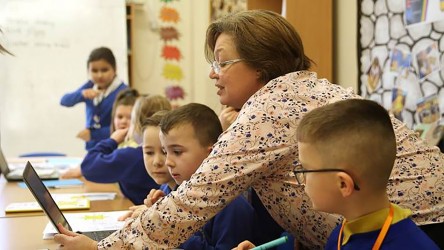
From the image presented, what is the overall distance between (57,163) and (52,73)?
178 centimetres

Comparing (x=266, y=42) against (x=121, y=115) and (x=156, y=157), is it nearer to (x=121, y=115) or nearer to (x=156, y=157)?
(x=156, y=157)

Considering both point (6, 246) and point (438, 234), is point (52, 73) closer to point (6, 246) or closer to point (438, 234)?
point (6, 246)

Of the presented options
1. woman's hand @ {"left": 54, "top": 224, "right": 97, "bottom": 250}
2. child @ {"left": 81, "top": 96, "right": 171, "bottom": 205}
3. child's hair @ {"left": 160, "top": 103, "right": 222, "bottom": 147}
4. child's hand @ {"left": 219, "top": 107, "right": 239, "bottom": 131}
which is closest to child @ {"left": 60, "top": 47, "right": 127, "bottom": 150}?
child @ {"left": 81, "top": 96, "right": 171, "bottom": 205}

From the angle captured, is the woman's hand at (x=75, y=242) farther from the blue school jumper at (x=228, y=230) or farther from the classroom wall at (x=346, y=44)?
the classroom wall at (x=346, y=44)

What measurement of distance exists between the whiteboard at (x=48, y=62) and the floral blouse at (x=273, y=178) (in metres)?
4.09

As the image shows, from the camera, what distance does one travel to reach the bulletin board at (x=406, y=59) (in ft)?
8.29

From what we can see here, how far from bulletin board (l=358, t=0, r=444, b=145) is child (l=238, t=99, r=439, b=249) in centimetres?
136

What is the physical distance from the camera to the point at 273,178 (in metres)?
1.52

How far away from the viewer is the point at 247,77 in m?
1.64

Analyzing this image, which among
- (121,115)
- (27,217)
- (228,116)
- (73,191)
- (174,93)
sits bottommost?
(174,93)

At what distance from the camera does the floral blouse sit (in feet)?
4.52

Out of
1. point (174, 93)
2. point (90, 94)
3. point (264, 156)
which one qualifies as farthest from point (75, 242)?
point (174, 93)

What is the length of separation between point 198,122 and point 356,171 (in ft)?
2.48

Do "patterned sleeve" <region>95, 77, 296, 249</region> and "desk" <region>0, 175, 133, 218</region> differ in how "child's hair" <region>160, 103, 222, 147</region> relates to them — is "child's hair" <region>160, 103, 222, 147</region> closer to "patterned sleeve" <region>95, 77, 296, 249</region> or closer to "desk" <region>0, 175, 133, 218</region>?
"patterned sleeve" <region>95, 77, 296, 249</region>
